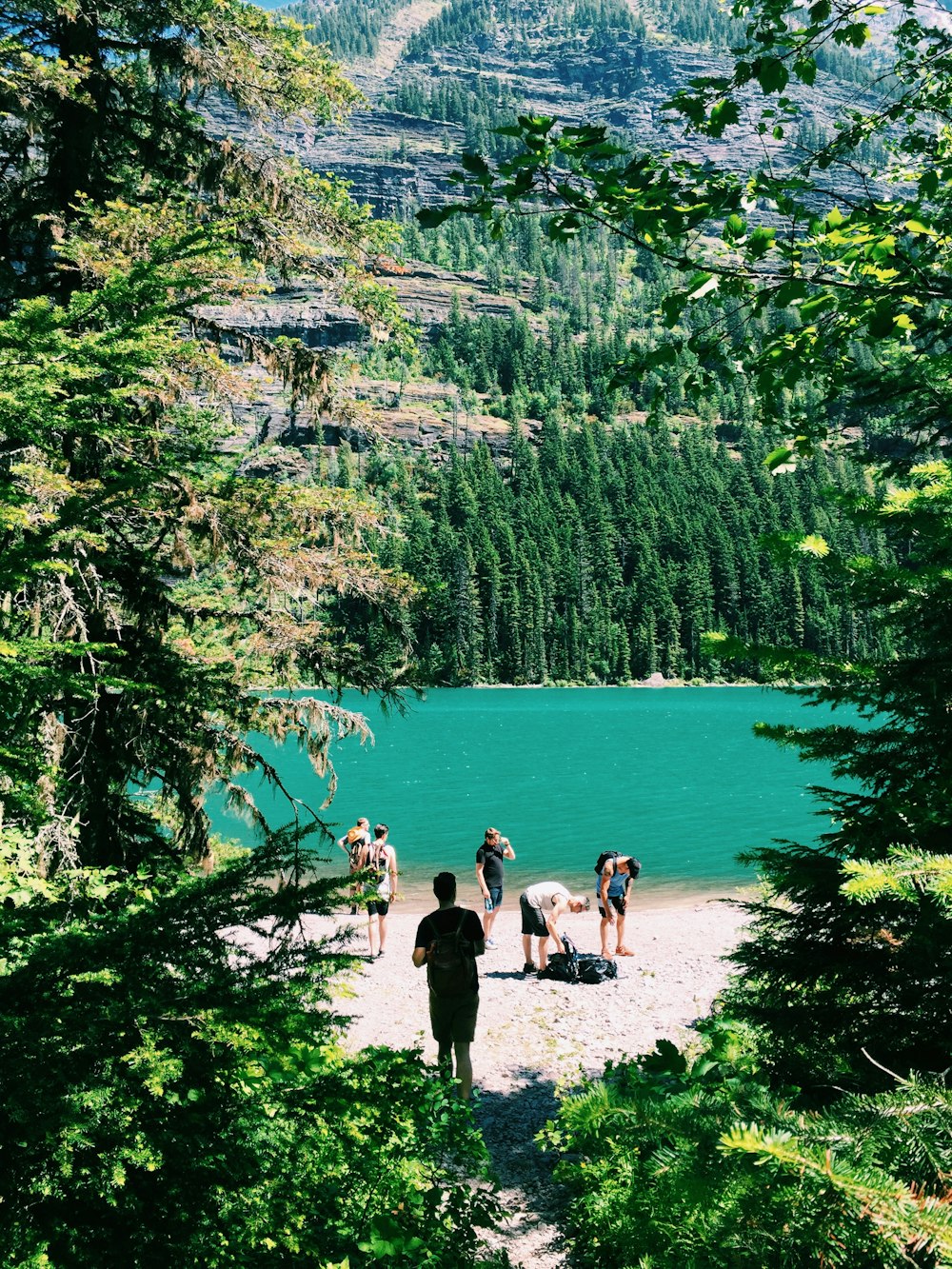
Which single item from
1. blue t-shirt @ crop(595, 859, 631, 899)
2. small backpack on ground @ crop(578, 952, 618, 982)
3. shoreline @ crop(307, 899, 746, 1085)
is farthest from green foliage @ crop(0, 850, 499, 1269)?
blue t-shirt @ crop(595, 859, 631, 899)

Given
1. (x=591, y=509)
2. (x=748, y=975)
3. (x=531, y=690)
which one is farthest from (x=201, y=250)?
(x=591, y=509)

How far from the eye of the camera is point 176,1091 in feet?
7.78

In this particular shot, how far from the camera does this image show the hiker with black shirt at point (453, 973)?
617cm

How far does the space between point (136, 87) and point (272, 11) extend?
158cm

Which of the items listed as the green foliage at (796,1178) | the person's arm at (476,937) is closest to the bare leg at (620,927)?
the person's arm at (476,937)

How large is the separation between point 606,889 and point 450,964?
5861 millimetres

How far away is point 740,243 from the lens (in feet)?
10.3

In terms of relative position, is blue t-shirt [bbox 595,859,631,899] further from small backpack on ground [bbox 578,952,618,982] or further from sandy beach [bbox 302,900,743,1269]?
small backpack on ground [bbox 578,952,618,982]

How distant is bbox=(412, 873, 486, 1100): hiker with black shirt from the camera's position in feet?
20.2

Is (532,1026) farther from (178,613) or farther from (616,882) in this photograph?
(178,613)

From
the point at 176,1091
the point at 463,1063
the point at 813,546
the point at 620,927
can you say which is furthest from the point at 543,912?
the point at 176,1091

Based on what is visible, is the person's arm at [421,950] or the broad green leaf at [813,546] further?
the person's arm at [421,950]

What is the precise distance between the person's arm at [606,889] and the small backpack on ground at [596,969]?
1.01 meters

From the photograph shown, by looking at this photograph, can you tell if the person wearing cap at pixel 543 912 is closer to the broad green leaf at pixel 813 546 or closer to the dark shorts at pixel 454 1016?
the dark shorts at pixel 454 1016
